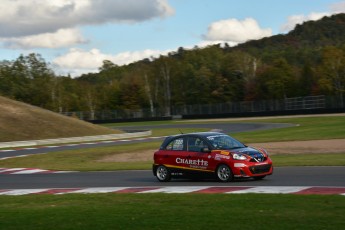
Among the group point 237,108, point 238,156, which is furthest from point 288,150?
point 237,108

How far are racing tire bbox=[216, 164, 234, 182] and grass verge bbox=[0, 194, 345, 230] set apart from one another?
333 cm

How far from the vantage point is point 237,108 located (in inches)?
3268

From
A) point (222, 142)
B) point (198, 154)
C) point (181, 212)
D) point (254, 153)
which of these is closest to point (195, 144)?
point (198, 154)

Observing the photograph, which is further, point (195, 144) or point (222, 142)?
point (195, 144)

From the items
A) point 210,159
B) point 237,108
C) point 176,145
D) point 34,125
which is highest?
point 237,108

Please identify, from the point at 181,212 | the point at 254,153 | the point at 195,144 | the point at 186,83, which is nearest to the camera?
the point at 181,212

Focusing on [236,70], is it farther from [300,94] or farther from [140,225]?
[140,225]

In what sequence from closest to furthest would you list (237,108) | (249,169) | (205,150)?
(249,169)
(205,150)
(237,108)

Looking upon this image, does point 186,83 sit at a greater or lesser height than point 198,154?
greater

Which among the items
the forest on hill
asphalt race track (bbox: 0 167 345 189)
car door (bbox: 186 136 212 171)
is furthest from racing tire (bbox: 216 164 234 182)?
the forest on hill

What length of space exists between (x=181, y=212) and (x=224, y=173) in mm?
6389

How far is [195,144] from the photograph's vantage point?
58.1ft

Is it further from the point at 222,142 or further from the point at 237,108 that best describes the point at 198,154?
the point at 237,108

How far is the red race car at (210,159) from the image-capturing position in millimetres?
16500
